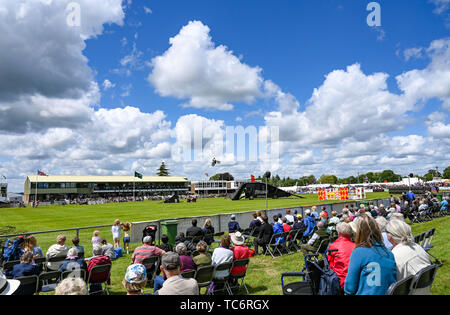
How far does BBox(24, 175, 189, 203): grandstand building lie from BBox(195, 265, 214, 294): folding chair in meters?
68.7

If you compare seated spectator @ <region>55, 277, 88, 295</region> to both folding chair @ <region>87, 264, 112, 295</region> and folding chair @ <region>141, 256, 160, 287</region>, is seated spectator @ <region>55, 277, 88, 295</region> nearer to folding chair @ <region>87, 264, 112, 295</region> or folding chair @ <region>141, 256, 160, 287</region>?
folding chair @ <region>87, 264, 112, 295</region>

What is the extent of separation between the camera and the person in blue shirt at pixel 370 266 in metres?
3.01

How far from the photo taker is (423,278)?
3070 mm

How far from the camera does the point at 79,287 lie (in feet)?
8.46

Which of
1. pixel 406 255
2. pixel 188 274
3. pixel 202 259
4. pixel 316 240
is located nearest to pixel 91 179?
pixel 316 240

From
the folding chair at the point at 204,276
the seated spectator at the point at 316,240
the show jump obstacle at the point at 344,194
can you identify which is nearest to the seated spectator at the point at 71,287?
the folding chair at the point at 204,276

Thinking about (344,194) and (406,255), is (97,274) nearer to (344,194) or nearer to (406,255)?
(406,255)

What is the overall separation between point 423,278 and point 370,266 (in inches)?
23.9

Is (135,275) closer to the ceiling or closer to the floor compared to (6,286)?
closer to the ceiling
